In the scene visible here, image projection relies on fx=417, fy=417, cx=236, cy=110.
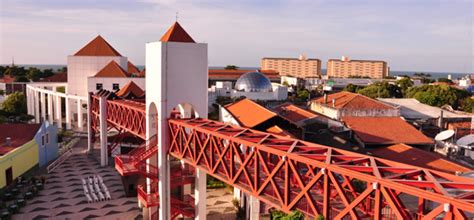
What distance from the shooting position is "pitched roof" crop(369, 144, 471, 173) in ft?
88.4

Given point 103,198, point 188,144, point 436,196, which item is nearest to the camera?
point 436,196

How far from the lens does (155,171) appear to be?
22703 mm

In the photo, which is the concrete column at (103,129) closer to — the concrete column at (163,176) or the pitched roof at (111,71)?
the concrete column at (163,176)

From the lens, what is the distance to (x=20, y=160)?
30.9m

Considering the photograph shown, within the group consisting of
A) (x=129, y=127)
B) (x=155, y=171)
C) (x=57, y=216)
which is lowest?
(x=57, y=216)

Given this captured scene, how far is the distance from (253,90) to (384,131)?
118 feet

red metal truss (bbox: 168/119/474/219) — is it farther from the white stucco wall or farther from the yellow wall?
the white stucco wall

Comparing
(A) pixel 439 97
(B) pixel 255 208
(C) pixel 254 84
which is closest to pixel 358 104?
(C) pixel 254 84

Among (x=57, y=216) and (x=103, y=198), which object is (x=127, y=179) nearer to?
(x=103, y=198)

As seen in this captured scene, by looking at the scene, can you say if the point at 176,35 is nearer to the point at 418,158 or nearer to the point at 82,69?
the point at 418,158

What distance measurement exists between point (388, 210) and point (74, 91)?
51350 mm

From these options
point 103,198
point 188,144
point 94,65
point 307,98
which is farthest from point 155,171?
point 307,98

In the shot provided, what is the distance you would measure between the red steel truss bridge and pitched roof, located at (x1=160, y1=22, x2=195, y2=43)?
4.56m

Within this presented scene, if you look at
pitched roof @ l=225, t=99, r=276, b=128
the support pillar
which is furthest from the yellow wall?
pitched roof @ l=225, t=99, r=276, b=128
